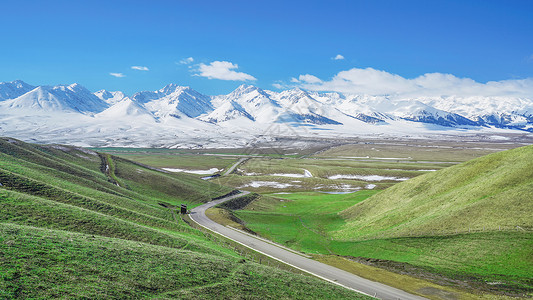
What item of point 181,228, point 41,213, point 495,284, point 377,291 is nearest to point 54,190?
point 41,213

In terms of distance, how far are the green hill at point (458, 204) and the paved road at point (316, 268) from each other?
1550 centimetres

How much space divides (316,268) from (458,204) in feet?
94.4

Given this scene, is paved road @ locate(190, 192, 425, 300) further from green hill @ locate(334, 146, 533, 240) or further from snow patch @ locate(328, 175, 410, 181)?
snow patch @ locate(328, 175, 410, 181)

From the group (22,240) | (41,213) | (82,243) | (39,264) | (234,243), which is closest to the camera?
(39,264)

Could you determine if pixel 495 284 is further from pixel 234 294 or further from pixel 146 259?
pixel 146 259

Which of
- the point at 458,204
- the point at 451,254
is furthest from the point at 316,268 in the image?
the point at 458,204

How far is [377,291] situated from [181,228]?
32.8 metres

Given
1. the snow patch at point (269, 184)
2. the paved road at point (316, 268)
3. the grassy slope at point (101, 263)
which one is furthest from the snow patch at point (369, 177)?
the grassy slope at point (101, 263)

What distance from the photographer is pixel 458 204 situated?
52156 millimetres

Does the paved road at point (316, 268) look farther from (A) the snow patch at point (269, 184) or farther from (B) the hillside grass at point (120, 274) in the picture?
(A) the snow patch at point (269, 184)

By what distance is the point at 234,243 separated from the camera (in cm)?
5197

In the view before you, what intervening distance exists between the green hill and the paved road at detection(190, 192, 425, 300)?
1550cm

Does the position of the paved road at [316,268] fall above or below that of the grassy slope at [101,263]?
below

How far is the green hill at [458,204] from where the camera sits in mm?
44750
